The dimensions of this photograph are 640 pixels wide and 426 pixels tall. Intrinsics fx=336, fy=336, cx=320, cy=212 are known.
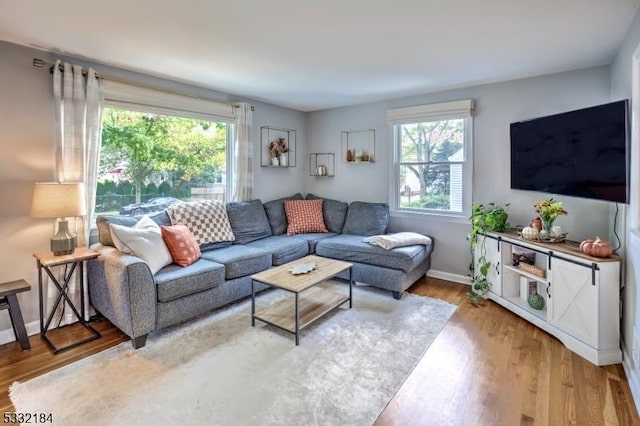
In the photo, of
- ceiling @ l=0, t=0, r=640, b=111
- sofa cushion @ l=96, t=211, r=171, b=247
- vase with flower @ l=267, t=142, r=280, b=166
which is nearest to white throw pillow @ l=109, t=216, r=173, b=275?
sofa cushion @ l=96, t=211, r=171, b=247

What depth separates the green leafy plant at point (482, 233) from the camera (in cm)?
334

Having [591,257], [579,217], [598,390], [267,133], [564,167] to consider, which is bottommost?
[598,390]

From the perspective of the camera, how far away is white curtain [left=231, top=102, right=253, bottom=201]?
4.25 metres

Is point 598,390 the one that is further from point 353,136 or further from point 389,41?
point 353,136

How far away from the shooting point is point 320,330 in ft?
9.12

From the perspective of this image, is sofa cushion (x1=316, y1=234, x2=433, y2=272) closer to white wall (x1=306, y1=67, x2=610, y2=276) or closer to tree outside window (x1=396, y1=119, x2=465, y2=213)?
white wall (x1=306, y1=67, x2=610, y2=276)

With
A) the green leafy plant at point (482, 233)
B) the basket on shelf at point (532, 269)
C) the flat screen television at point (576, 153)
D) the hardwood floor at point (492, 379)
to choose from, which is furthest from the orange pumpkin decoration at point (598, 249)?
the green leafy plant at point (482, 233)

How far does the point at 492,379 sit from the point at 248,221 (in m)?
2.96

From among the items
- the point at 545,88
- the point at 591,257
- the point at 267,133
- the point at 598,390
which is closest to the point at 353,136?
the point at 267,133

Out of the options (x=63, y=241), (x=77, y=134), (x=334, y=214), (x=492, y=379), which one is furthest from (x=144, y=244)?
(x=492, y=379)

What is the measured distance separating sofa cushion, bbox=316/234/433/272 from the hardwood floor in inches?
30.6

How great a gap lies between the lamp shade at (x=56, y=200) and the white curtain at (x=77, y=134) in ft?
1.05

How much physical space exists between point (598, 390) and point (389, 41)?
2658 mm

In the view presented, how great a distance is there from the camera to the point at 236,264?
10.6 feet
